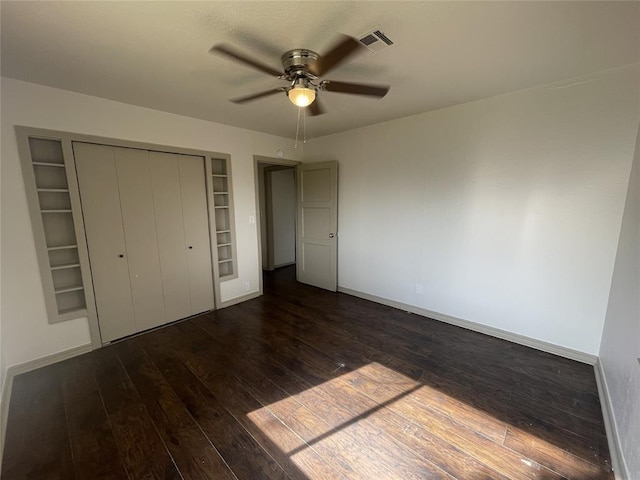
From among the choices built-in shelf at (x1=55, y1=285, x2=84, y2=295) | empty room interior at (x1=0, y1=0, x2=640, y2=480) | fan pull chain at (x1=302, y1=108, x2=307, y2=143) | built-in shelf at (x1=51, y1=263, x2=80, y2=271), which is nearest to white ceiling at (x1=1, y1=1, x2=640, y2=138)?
empty room interior at (x1=0, y1=0, x2=640, y2=480)

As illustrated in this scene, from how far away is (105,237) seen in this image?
280cm

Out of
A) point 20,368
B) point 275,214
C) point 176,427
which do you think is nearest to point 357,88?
point 176,427

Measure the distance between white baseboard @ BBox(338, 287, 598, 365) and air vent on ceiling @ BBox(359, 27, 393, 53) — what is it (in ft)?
9.59

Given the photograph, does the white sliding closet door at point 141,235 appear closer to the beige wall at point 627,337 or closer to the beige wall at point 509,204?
the beige wall at point 509,204

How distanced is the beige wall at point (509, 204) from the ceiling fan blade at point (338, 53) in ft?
6.31

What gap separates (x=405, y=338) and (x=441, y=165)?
79.4 inches

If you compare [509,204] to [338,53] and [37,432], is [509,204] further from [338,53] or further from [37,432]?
[37,432]

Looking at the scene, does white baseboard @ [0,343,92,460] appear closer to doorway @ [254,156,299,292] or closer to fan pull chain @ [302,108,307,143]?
doorway @ [254,156,299,292]

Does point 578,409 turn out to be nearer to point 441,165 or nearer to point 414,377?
point 414,377

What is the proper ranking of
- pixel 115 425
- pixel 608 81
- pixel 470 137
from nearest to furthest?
1. pixel 115 425
2. pixel 608 81
3. pixel 470 137

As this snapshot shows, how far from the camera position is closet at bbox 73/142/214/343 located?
275 centimetres

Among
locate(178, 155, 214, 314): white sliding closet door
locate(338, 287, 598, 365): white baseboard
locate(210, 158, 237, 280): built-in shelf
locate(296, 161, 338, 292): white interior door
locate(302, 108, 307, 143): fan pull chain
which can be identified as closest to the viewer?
locate(338, 287, 598, 365): white baseboard

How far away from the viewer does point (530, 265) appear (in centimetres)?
269

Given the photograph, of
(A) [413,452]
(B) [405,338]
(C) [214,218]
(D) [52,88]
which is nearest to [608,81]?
(B) [405,338]
